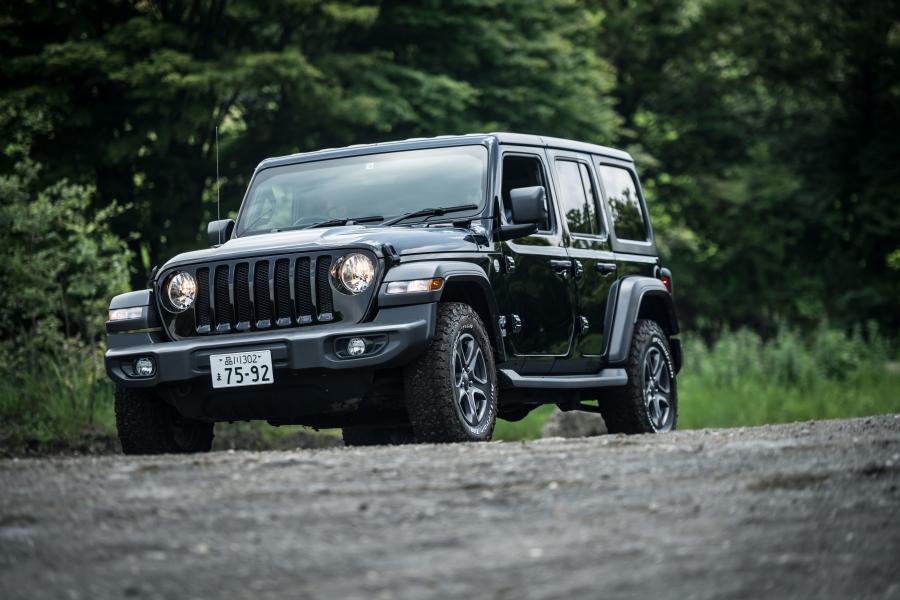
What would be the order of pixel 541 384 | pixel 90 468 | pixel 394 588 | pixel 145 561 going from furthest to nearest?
pixel 541 384
pixel 90 468
pixel 145 561
pixel 394 588

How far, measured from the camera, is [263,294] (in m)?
8.61

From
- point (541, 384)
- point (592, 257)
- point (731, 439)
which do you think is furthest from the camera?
point (592, 257)

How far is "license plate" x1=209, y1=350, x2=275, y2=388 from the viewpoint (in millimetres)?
8375

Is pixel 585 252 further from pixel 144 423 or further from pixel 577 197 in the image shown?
pixel 144 423

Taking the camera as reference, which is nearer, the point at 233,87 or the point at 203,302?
the point at 203,302

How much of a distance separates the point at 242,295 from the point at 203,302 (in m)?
0.27

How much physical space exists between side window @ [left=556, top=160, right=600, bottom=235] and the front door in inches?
10.0

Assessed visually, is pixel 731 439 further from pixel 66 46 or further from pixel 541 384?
pixel 66 46

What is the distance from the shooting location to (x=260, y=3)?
21.0 metres

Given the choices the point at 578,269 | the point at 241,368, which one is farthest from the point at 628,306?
the point at 241,368

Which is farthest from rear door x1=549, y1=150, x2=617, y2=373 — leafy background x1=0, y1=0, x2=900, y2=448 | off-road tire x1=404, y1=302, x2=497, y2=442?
leafy background x1=0, y1=0, x2=900, y2=448

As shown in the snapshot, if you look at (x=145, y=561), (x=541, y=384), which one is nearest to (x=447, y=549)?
(x=145, y=561)

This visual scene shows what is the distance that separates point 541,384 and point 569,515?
4.29 meters

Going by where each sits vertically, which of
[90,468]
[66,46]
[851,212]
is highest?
[66,46]
